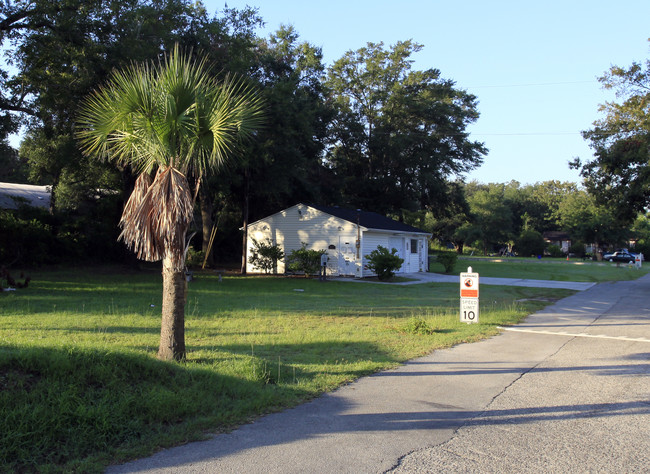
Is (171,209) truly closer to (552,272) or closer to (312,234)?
(312,234)

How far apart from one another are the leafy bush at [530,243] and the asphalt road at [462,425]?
68.9 m

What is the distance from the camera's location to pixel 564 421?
18.2 feet

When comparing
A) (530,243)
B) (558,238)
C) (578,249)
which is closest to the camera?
(578,249)

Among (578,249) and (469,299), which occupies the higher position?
(578,249)

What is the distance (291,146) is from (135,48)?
10262 mm

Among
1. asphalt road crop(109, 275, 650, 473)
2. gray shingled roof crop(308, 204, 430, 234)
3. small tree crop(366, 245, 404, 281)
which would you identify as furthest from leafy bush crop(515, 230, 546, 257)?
asphalt road crop(109, 275, 650, 473)

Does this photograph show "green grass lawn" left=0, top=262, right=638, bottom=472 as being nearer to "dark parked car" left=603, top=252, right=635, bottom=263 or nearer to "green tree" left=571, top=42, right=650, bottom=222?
"green tree" left=571, top=42, right=650, bottom=222

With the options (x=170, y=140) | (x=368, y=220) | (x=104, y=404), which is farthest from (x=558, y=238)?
(x=104, y=404)

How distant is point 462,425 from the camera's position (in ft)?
17.6

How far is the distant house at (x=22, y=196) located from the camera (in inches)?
1162

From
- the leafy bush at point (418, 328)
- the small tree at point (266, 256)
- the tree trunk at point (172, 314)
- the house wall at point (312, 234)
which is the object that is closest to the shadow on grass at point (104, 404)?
the tree trunk at point (172, 314)

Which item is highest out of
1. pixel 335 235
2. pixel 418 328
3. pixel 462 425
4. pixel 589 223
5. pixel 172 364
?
pixel 589 223

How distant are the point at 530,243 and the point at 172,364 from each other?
74.6m

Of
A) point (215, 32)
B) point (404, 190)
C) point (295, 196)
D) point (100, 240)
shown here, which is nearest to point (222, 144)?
point (215, 32)
